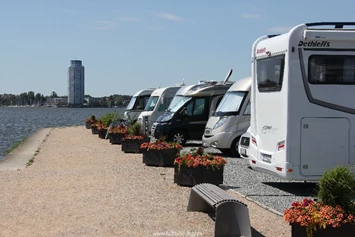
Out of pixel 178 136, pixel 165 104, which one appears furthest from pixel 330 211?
pixel 165 104

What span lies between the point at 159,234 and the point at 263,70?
554cm

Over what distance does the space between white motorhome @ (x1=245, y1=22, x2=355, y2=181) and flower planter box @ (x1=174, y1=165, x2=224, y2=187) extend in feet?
3.92

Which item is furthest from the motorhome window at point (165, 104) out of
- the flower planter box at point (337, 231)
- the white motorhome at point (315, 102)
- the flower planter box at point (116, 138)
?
the flower planter box at point (337, 231)

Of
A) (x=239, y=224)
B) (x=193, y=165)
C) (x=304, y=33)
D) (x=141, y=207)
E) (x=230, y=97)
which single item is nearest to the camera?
(x=239, y=224)

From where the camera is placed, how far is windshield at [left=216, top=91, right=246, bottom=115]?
60.3ft

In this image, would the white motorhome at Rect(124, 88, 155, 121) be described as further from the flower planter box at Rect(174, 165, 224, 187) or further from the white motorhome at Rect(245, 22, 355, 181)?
the white motorhome at Rect(245, 22, 355, 181)

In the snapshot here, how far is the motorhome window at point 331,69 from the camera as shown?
37.5 feet

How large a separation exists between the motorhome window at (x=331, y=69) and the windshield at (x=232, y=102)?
6814 mm

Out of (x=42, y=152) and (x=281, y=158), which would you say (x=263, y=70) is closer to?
(x=281, y=158)

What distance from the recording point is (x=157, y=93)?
97.3 ft

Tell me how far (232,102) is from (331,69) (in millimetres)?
7352

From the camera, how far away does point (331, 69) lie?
37.6ft

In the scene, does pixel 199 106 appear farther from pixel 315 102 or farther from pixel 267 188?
pixel 315 102

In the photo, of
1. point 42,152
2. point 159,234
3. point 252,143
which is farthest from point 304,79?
point 42,152
